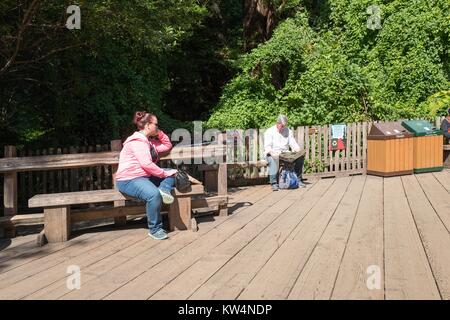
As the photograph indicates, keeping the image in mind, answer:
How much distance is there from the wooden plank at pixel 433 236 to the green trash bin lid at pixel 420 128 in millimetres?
2946

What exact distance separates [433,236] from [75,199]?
14.1ft

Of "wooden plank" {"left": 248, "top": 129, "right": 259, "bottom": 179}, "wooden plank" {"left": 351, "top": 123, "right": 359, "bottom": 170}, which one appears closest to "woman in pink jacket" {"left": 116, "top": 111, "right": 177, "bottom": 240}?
"wooden plank" {"left": 248, "top": 129, "right": 259, "bottom": 179}

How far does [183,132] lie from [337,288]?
→ 843 centimetres

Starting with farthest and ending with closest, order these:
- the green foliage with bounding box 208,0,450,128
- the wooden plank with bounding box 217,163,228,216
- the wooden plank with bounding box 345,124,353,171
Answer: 1. the green foliage with bounding box 208,0,450,128
2. the wooden plank with bounding box 345,124,353,171
3. the wooden plank with bounding box 217,163,228,216

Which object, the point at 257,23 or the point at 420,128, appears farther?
the point at 257,23

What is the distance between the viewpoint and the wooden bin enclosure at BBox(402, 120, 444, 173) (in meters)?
11.5

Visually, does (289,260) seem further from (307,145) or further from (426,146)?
(426,146)

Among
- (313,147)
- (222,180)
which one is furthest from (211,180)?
(313,147)

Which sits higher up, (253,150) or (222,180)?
(253,150)

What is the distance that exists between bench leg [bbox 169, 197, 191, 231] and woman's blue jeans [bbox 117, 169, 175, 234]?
278 millimetres

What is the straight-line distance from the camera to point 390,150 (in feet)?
36.4

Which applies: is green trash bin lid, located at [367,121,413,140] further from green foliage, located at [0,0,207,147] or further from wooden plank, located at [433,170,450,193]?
green foliage, located at [0,0,207,147]
